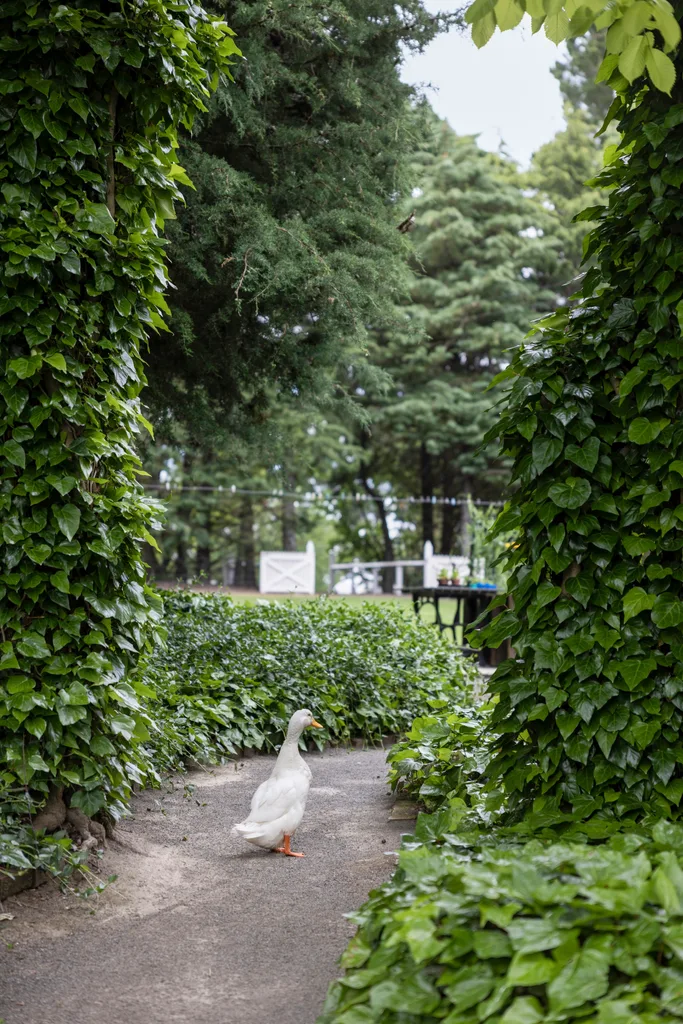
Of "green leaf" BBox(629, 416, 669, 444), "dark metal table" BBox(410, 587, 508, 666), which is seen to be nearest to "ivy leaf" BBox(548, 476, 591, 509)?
"green leaf" BBox(629, 416, 669, 444)

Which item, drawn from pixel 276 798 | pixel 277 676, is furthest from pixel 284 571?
pixel 276 798

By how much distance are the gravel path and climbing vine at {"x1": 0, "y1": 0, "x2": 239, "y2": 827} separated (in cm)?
46

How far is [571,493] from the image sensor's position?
314cm

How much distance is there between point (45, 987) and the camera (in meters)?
3.10

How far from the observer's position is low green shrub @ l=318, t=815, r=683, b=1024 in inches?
71.3

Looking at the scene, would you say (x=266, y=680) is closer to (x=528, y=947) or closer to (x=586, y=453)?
(x=586, y=453)

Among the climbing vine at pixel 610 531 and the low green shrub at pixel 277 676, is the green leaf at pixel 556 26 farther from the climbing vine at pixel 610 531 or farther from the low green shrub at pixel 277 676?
→ the low green shrub at pixel 277 676

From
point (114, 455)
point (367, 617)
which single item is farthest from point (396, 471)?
point (114, 455)

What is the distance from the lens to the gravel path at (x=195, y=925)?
301 cm

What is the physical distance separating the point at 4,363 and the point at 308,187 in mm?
4276

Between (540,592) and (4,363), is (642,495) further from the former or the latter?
(4,363)

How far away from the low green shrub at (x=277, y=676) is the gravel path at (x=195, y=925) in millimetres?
852

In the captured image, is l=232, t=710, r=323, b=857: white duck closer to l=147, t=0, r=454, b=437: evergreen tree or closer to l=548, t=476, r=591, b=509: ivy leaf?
l=548, t=476, r=591, b=509: ivy leaf

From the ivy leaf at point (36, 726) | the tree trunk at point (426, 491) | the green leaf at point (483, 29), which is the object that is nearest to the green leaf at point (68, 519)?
the ivy leaf at point (36, 726)
